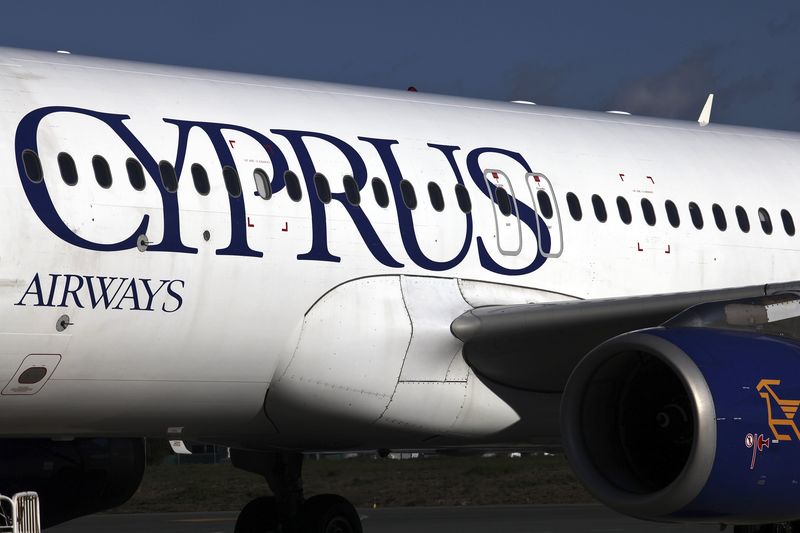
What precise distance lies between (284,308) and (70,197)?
178cm

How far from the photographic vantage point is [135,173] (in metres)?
10.8

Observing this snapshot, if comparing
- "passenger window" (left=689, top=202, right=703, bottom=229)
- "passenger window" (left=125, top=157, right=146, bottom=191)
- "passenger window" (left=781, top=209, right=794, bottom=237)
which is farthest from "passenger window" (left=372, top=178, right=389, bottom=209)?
"passenger window" (left=781, top=209, right=794, bottom=237)

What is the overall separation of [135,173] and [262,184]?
1.02m

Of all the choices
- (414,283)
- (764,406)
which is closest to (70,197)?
(414,283)

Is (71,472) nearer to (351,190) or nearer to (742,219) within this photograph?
(351,190)

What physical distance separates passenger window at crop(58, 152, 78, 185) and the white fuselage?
0.13 ft

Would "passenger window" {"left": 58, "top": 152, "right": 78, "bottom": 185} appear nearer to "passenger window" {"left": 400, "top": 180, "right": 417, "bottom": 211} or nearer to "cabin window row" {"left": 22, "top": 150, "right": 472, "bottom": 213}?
"cabin window row" {"left": 22, "top": 150, "right": 472, "bottom": 213}

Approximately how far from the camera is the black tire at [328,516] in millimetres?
14031

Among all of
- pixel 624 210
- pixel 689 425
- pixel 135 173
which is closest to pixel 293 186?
pixel 135 173

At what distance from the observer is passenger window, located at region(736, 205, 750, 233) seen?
552 inches

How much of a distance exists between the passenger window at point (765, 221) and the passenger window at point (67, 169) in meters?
6.54

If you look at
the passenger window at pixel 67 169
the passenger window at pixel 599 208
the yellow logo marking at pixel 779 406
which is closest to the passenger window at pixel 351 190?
the passenger window at pixel 67 169

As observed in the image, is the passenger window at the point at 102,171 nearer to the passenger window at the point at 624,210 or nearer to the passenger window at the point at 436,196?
the passenger window at the point at 436,196

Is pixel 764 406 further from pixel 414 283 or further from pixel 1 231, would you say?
pixel 1 231
